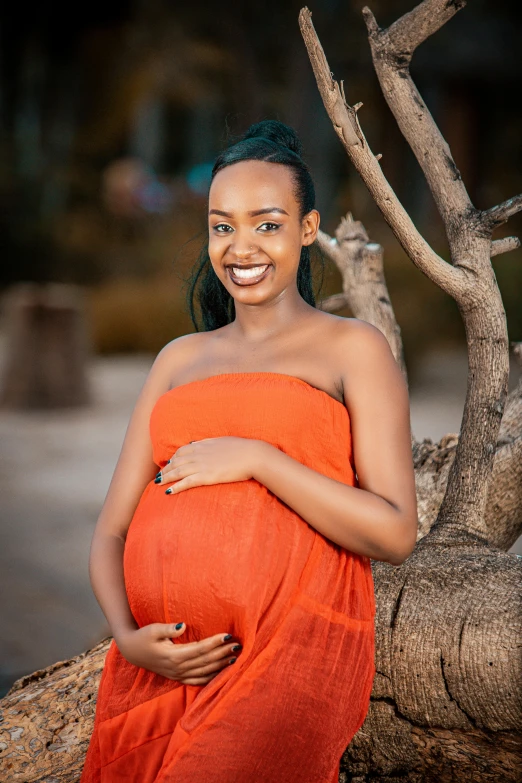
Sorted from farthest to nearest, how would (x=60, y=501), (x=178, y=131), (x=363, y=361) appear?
1. (x=178, y=131)
2. (x=60, y=501)
3. (x=363, y=361)

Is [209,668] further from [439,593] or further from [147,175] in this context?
[147,175]

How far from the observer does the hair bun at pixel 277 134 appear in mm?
1921

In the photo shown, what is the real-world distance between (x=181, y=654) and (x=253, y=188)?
2.82ft

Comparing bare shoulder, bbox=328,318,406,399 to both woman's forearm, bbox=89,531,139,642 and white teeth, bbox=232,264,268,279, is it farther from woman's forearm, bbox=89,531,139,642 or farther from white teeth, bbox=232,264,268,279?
woman's forearm, bbox=89,531,139,642

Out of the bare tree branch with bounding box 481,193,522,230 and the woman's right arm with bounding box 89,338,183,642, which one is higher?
the bare tree branch with bounding box 481,193,522,230

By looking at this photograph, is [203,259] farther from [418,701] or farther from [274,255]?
[418,701]

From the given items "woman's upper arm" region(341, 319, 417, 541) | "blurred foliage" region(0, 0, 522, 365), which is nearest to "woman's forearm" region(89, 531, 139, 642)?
A: "woman's upper arm" region(341, 319, 417, 541)

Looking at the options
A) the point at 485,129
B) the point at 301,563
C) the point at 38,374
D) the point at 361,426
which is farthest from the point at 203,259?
the point at 485,129

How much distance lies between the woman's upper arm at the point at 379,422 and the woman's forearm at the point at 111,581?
519 millimetres

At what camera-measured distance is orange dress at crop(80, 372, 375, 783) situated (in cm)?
158

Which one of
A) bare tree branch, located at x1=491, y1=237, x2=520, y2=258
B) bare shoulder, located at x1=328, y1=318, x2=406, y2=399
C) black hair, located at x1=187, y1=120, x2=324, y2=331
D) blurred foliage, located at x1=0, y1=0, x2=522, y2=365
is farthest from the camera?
blurred foliage, located at x1=0, y1=0, x2=522, y2=365

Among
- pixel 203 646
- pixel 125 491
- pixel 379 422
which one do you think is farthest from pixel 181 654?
pixel 379 422

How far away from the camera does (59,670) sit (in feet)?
8.25

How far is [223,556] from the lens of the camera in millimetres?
1637
